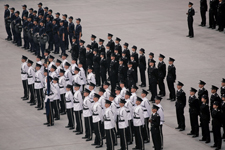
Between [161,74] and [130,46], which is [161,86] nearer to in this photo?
[161,74]

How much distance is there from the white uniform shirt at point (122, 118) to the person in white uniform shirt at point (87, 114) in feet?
4.94

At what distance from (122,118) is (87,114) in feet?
5.44

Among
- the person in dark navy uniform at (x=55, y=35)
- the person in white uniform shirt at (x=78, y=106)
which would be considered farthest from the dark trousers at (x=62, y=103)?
the person in dark navy uniform at (x=55, y=35)

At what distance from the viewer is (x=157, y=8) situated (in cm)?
3794

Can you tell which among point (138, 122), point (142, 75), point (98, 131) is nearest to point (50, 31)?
point (142, 75)

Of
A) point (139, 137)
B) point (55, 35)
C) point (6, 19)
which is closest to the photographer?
point (139, 137)

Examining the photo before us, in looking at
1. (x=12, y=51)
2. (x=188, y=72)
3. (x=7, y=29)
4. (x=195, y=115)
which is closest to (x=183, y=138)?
→ (x=195, y=115)

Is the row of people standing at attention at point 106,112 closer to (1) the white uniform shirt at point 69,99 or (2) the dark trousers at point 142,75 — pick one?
(1) the white uniform shirt at point 69,99

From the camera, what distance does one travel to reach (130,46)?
29.0 metres

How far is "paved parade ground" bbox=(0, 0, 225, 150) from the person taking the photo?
18156mm

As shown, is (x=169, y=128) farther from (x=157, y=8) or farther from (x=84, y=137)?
(x=157, y=8)

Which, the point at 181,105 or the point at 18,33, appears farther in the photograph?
the point at 18,33

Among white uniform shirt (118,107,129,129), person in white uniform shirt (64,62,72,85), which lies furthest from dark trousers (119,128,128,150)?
person in white uniform shirt (64,62,72,85)

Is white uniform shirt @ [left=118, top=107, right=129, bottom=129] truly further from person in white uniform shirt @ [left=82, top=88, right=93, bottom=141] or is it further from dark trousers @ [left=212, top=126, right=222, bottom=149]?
dark trousers @ [left=212, top=126, right=222, bottom=149]
